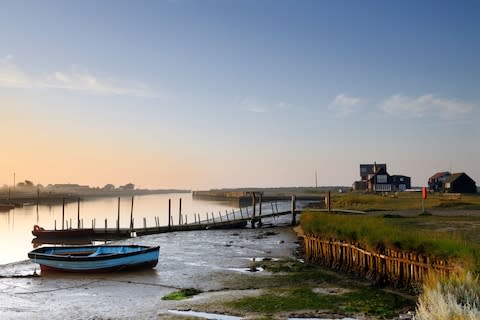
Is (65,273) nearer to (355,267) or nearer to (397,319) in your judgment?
(355,267)

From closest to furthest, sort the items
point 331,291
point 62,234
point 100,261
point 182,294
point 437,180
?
point 331,291
point 182,294
point 100,261
point 62,234
point 437,180

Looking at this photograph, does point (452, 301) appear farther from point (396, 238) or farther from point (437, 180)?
point (437, 180)

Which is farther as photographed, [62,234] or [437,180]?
[437,180]

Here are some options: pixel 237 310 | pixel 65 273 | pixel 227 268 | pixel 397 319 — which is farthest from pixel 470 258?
pixel 65 273

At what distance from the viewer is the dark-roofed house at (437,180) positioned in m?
123

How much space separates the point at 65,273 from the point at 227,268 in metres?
9.34

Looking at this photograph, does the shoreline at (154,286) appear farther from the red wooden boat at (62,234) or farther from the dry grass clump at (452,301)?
the red wooden boat at (62,234)

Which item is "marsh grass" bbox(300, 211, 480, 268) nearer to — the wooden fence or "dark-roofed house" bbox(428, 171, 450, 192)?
the wooden fence

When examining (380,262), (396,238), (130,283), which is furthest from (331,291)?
(130,283)

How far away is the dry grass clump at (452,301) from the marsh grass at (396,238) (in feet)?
7.52

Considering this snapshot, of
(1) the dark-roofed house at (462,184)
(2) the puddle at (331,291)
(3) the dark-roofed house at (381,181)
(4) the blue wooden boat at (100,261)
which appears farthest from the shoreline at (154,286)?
(3) the dark-roofed house at (381,181)

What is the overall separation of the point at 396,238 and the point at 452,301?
932cm

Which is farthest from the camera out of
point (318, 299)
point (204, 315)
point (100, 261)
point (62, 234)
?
point (62, 234)

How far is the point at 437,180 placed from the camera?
125938 millimetres
